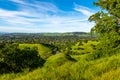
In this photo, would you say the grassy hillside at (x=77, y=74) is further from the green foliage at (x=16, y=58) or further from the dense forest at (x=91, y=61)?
the green foliage at (x=16, y=58)

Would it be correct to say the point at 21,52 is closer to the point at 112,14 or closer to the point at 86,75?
the point at 112,14

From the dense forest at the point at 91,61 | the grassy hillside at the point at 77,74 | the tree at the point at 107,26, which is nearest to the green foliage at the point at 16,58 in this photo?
the dense forest at the point at 91,61

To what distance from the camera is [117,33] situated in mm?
30234

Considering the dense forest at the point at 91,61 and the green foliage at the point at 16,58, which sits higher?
the dense forest at the point at 91,61

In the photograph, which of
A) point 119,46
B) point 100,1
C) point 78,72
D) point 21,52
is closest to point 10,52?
point 21,52

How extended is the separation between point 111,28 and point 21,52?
33137mm

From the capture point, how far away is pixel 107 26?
31312mm

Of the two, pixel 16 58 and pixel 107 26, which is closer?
pixel 107 26

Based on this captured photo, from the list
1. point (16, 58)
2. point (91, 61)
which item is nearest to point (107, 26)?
point (91, 61)

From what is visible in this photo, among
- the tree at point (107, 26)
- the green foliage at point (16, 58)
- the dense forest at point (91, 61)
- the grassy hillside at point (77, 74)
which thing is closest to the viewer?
the grassy hillside at point (77, 74)

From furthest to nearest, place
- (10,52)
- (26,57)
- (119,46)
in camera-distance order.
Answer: (26,57) → (10,52) → (119,46)

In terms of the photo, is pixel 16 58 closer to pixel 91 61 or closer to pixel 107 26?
pixel 107 26

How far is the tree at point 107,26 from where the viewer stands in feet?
98.4

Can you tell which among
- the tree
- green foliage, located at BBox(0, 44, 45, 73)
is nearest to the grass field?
the tree
